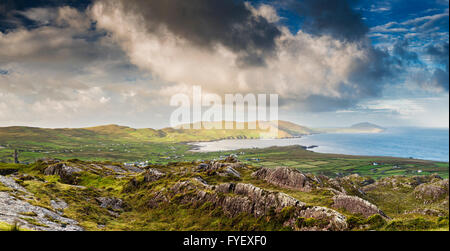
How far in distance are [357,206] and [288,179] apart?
1566 centimetres

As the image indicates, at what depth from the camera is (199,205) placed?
35750 millimetres

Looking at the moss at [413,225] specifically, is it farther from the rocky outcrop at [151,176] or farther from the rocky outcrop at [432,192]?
the rocky outcrop at [432,192]

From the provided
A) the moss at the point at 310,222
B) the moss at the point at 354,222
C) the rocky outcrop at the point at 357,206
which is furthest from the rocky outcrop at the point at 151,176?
the moss at the point at 354,222

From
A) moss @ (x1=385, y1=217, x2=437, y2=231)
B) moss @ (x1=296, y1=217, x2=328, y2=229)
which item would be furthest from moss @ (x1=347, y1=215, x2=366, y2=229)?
moss @ (x1=385, y1=217, x2=437, y2=231)

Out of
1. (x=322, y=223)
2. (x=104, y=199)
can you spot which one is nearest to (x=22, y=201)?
(x=104, y=199)

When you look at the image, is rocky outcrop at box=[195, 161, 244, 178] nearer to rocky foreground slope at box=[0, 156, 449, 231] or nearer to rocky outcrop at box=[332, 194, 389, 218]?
rocky foreground slope at box=[0, 156, 449, 231]

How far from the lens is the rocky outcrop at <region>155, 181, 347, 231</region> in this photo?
78.8 feet

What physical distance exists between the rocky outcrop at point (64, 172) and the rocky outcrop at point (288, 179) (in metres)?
52.0

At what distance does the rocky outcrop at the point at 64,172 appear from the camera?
183 feet

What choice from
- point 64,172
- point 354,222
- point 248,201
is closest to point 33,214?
point 248,201

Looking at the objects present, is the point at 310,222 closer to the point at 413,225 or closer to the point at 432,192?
the point at 413,225

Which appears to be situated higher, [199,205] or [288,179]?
[288,179]

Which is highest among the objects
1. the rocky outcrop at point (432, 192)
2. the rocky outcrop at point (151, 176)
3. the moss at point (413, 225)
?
the moss at point (413, 225)
